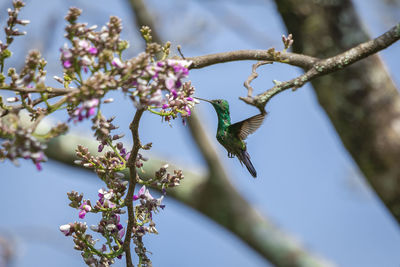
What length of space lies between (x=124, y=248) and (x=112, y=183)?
0.23m

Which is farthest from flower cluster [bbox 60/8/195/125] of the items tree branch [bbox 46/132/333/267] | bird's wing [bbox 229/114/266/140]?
tree branch [bbox 46/132/333/267]

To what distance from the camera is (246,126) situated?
8.80ft

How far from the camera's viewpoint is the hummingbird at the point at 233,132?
2646 millimetres

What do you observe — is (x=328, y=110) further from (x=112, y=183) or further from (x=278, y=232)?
(x=112, y=183)

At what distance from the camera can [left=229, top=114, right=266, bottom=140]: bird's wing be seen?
2574mm

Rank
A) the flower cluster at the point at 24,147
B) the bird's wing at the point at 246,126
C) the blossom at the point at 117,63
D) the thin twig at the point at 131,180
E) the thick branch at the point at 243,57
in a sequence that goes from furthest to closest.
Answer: the bird's wing at the point at 246,126 → the thick branch at the point at 243,57 → the thin twig at the point at 131,180 → the blossom at the point at 117,63 → the flower cluster at the point at 24,147

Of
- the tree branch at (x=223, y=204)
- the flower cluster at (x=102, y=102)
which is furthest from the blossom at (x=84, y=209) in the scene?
the tree branch at (x=223, y=204)

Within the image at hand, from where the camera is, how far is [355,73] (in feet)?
14.6

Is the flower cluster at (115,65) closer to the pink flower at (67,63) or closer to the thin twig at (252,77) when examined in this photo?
the pink flower at (67,63)

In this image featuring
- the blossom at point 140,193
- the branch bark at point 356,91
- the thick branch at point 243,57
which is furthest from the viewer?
the branch bark at point 356,91

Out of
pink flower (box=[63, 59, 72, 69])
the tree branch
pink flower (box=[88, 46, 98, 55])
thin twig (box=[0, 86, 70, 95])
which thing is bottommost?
the tree branch

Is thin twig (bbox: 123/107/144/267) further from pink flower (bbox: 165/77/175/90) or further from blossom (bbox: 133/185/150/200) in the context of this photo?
pink flower (bbox: 165/77/175/90)

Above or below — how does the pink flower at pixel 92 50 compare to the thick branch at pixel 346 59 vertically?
above

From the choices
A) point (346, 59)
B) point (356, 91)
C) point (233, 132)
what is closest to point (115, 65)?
point (346, 59)
